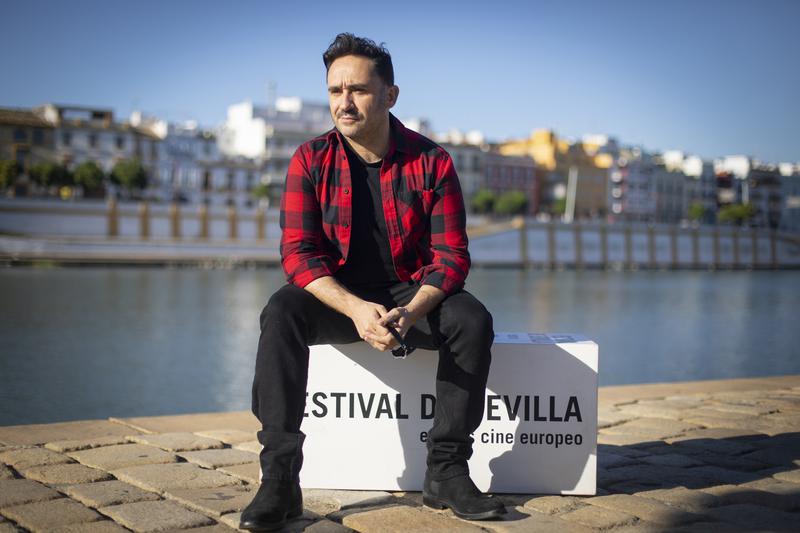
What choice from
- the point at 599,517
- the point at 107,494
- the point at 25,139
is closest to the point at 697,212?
the point at 25,139

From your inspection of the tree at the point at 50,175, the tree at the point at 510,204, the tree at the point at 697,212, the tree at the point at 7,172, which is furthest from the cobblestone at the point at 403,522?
the tree at the point at 697,212

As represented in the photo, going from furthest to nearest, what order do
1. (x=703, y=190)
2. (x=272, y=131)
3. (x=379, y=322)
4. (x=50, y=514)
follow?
(x=703, y=190) < (x=272, y=131) < (x=379, y=322) < (x=50, y=514)

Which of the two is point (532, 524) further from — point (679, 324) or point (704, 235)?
point (704, 235)

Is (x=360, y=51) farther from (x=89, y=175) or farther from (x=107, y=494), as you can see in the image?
(x=89, y=175)

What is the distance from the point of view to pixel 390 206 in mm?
2506

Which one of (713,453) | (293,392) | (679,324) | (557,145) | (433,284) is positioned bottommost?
(679,324)

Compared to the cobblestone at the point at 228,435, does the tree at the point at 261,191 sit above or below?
above

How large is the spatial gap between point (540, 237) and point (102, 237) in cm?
2447

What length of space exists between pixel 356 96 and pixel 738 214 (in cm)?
8093

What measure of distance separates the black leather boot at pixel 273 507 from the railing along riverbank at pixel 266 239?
127 ft

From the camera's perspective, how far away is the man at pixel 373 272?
230 cm

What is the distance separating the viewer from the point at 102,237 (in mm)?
45250

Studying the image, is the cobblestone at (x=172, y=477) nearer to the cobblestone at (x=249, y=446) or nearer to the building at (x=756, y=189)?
the cobblestone at (x=249, y=446)

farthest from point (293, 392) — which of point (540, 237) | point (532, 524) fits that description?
point (540, 237)
